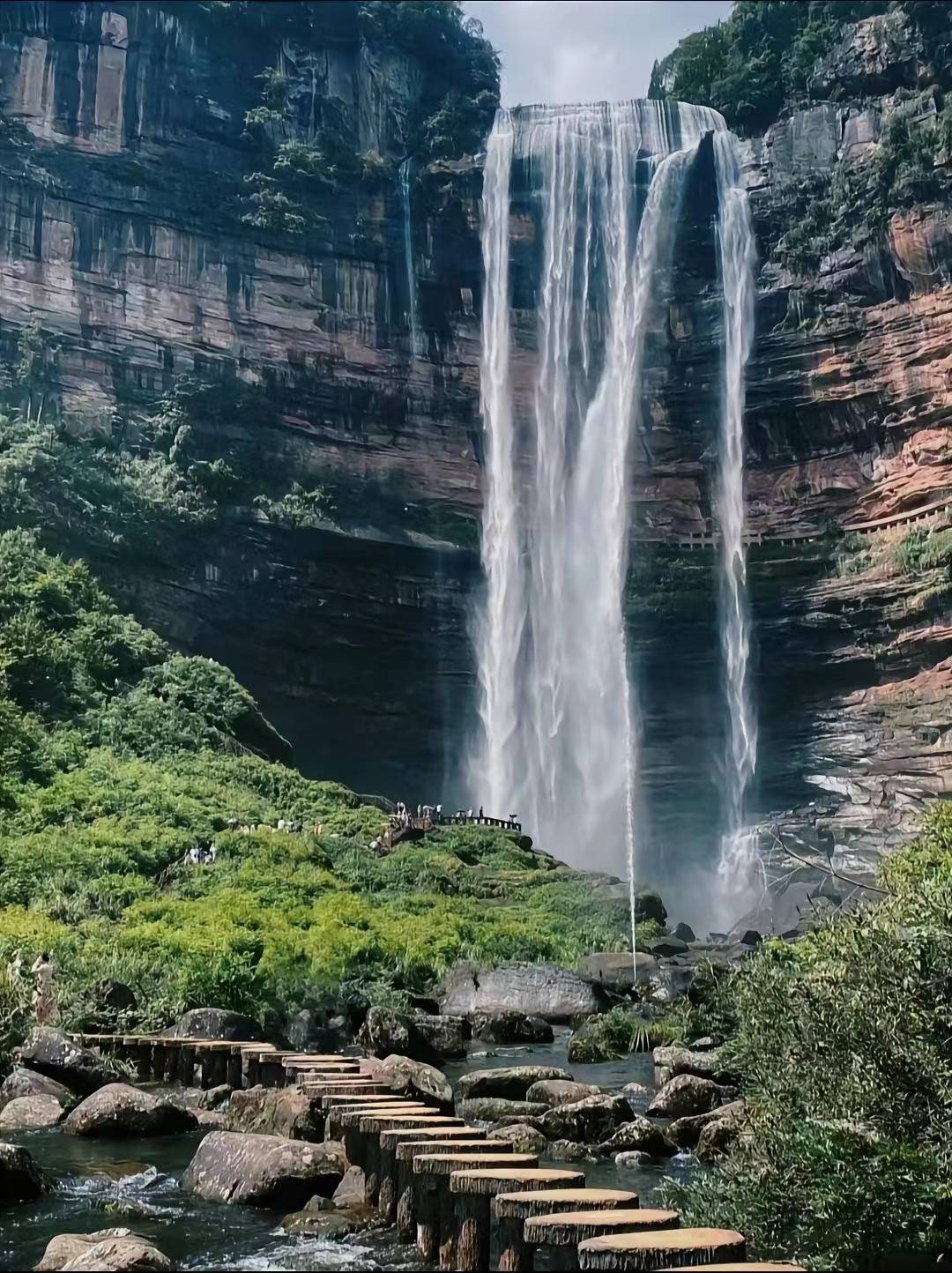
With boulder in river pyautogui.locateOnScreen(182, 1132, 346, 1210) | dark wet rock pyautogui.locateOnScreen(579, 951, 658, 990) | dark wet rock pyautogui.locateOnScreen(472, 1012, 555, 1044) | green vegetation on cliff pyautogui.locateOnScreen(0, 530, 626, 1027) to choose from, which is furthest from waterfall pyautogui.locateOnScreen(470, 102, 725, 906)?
boulder in river pyautogui.locateOnScreen(182, 1132, 346, 1210)

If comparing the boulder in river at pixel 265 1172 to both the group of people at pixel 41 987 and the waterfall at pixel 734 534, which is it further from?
the waterfall at pixel 734 534

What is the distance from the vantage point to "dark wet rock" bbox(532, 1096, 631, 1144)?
30.2ft

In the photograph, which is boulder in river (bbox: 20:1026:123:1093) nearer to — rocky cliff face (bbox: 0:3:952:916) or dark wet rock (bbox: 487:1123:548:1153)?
dark wet rock (bbox: 487:1123:548:1153)

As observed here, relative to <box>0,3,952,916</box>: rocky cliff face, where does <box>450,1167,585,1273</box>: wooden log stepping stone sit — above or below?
below

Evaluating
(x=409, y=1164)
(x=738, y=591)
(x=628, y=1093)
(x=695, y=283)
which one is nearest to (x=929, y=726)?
(x=738, y=591)

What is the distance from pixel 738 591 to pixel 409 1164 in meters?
33.3

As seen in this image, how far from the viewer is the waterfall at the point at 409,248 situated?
4069 centimetres

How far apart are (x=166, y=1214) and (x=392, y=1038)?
6.23m

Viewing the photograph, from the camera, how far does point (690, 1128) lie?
30.2 feet

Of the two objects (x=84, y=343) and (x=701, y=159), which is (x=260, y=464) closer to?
(x=84, y=343)

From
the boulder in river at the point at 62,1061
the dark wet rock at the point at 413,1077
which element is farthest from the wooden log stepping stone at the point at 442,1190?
the boulder in river at the point at 62,1061

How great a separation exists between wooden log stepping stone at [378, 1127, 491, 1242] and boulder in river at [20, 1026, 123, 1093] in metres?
4.86

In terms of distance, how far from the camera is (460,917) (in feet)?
69.9

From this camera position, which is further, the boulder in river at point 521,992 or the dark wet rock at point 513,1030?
the boulder in river at point 521,992
